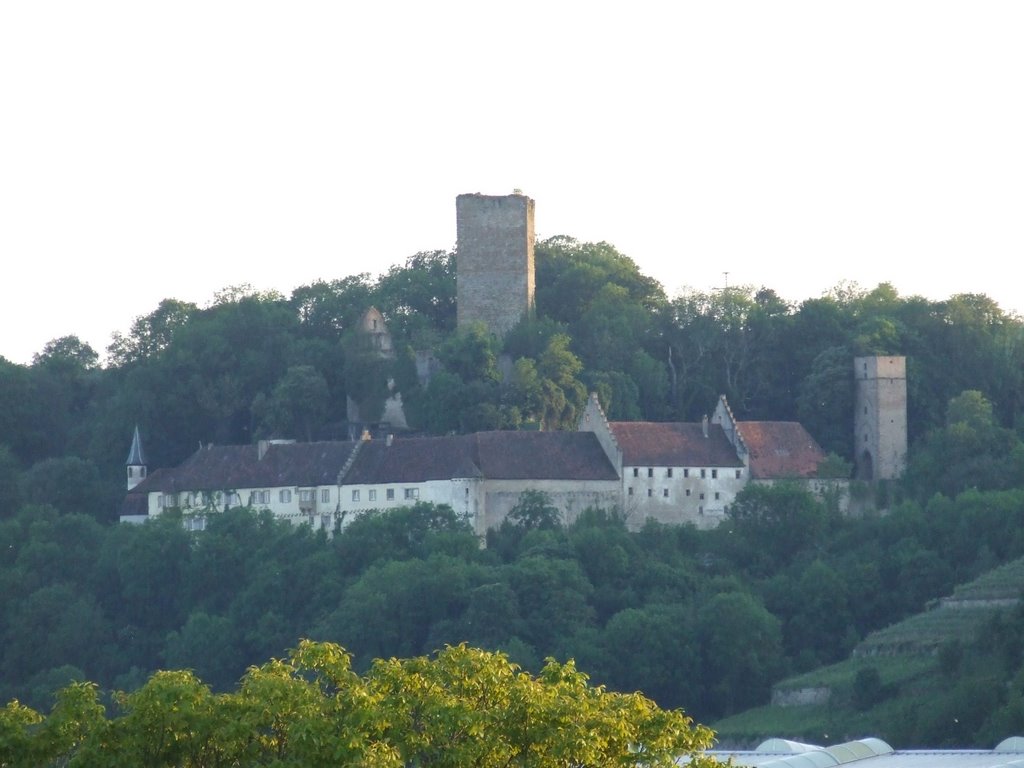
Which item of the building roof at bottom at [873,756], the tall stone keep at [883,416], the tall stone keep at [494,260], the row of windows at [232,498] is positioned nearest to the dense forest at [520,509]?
the tall stone keep at [883,416]

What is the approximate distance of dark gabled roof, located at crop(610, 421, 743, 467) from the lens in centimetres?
7981

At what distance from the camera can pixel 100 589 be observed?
3248 inches

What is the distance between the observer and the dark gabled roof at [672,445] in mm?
79812

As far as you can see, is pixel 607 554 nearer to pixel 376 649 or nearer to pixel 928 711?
pixel 376 649

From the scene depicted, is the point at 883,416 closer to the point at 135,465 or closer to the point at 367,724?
the point at 135,465

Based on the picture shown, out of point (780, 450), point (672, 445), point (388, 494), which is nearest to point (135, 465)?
point (388, 494)

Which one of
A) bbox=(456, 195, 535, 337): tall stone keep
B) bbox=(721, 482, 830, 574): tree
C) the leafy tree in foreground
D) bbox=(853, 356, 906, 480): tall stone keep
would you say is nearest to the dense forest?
bbox=(721, 482, 830, 574): tree

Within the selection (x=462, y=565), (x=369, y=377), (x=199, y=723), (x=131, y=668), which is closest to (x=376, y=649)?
(x=462, y=565)

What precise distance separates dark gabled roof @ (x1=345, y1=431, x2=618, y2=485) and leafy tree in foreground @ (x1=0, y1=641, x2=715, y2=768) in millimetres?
44272

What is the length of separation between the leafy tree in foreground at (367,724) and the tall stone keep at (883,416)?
156 ft

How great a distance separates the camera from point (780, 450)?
80875 mm

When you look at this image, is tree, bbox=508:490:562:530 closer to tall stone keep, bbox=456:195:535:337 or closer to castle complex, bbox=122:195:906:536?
castle complex, bbox=122:195:906:536

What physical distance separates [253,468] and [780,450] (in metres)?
15.4

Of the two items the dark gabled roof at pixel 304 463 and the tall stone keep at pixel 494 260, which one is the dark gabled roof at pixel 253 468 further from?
the tall stone keep at pixel 494 260
